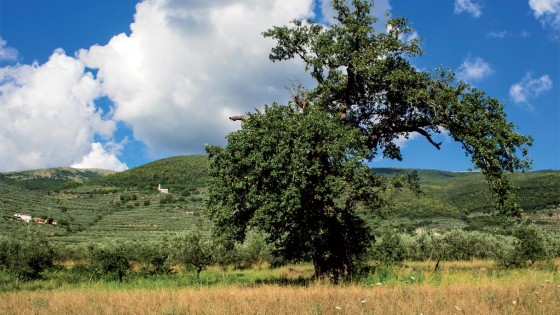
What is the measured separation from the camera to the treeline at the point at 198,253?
1637 inches

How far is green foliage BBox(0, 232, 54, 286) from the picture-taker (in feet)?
137

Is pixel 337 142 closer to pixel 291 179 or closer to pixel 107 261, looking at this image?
pixel 291 179

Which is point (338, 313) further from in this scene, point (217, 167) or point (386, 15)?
point (386, 15)

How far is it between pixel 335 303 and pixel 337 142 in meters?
8.79

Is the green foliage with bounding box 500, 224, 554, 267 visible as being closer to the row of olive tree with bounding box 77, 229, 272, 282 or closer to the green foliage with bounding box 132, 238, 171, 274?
the row of olive tree with bounding box 77, 229, 272, 282

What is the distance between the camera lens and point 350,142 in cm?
Answer: 1858

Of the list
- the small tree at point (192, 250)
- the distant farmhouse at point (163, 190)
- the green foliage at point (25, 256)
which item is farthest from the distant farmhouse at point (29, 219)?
the distant farmhouse at point (163, 190)

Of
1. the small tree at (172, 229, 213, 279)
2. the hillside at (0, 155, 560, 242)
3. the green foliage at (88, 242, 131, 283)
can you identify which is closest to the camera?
the green foliage at (88, 242, 131, 283)

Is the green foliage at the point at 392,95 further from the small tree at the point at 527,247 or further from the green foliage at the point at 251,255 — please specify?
the green foliage at the point at 251,255

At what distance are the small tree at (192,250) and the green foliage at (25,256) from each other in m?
13.5

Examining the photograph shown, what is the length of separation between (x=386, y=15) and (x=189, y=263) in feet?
120

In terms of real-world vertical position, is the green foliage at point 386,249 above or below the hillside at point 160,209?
below

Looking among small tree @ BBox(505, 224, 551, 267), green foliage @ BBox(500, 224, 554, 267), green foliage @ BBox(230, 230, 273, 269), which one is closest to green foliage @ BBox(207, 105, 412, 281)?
green foliage @ BBox(500, 224, 554, 267)

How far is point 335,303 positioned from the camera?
33.7 ft
